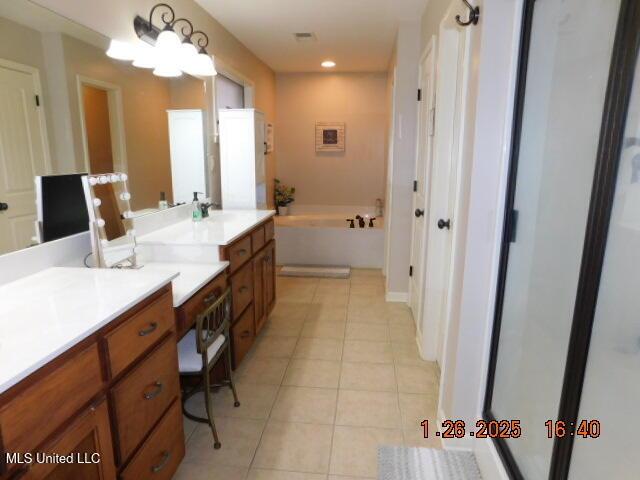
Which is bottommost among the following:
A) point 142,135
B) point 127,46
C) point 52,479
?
point 52,479

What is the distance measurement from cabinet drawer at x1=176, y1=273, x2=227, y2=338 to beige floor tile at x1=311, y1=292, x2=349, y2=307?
161 centimetres

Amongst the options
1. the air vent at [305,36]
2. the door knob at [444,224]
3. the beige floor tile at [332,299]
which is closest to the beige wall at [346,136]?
the air vent at [305,36]

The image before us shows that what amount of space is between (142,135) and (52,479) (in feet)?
5.53

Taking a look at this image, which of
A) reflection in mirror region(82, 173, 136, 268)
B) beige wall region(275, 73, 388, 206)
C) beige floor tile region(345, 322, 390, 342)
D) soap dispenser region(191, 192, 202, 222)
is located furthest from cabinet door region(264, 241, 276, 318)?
beige wall region(275, 73, 388, 206)

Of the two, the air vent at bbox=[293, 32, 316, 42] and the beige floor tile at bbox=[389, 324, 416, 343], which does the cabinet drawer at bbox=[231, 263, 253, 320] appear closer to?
the beige floor tile at bbox=[389, 324, 416, 343]

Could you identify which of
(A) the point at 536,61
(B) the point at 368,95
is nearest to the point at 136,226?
(A) the point at 536,61

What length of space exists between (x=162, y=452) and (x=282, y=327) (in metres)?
1.64

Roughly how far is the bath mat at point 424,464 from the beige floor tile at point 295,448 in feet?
0.83

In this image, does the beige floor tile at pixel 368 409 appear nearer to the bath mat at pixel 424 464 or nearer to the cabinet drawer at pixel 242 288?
the bath mat at pixel 424 464

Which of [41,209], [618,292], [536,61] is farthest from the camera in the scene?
[41,209]

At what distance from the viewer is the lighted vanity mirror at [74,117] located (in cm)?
141

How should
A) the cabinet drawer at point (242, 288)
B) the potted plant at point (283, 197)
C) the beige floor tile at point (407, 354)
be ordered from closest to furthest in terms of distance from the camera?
1. the cabinet drawer at point (242, 288)
2. the beige floor tile at point (407, 354)
3. the potted plant at point (283, 197)

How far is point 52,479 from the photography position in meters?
1.09

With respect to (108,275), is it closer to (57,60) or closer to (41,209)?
(41,209)
